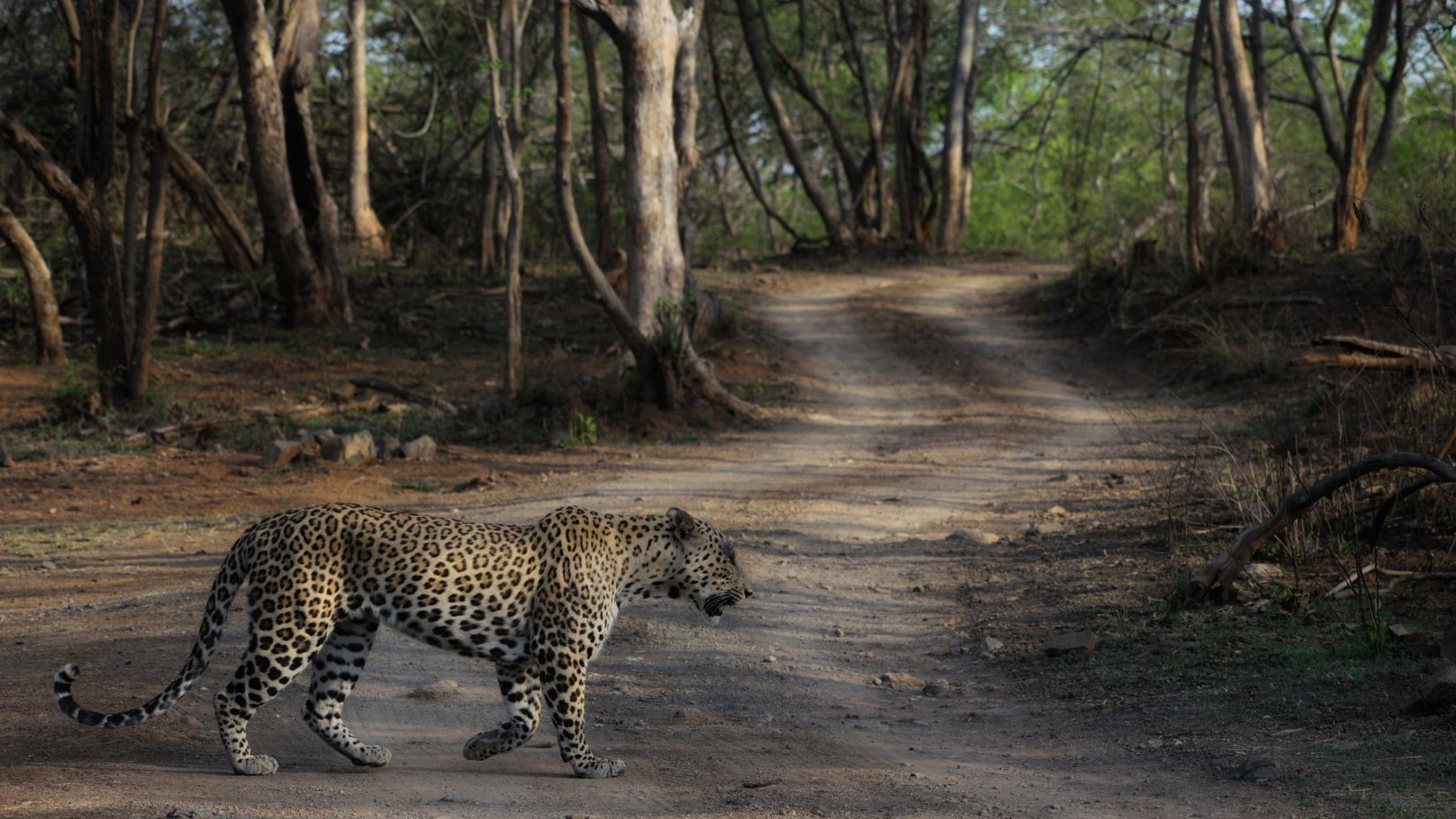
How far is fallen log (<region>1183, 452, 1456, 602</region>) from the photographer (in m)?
7.56

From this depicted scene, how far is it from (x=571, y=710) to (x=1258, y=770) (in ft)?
10.1

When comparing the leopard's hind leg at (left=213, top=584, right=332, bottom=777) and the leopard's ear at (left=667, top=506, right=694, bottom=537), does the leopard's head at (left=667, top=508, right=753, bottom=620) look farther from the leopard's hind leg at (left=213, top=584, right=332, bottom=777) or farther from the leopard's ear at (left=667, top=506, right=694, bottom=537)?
the leopard's hind leg at (left=213, top=584, right=332, bottom=777)

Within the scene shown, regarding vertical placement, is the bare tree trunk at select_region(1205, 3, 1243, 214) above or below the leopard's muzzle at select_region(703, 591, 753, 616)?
above

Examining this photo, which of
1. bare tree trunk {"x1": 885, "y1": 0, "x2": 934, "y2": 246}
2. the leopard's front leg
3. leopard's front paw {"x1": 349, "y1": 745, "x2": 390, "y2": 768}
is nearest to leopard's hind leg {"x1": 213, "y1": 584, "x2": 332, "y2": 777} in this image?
leopard's front paw {"x1": 349, "y1": 745, "x2": 390, "y2": 768}

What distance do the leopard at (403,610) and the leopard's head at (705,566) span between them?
0.94 ft

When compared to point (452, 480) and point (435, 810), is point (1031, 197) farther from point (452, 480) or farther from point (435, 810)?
point (435, 810)

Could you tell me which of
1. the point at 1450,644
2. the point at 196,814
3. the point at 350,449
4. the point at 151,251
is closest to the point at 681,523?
the point at 196,814

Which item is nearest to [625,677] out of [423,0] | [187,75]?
[187,75]

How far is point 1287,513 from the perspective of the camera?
8.39 metres

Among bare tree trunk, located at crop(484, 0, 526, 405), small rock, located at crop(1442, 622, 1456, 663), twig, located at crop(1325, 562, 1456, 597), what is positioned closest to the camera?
small rock, located at crop(1442, 622, 1456, 663)

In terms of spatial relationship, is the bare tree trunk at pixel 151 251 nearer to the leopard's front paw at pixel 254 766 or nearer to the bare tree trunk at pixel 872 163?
→ the leopard's front paw at pixel 254 766

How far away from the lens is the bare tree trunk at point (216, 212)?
24.4 meters

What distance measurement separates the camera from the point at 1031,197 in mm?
59219

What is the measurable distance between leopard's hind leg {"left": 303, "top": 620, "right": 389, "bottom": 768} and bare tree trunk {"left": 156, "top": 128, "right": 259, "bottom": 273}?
18.3 m
